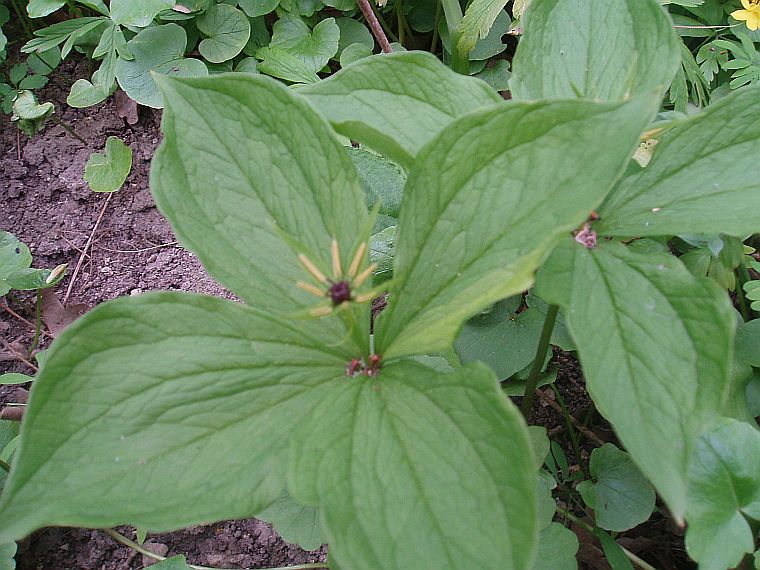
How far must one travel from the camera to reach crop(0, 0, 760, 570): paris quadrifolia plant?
75cm

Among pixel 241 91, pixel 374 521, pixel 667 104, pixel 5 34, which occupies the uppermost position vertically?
pixel 241 91

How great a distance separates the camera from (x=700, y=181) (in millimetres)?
991

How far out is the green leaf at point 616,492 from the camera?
127 centimetres

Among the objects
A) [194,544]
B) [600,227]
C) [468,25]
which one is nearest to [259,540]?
[194,544]

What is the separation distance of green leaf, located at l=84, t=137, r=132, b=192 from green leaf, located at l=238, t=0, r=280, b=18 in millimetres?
609

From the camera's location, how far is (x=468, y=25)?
185 cm

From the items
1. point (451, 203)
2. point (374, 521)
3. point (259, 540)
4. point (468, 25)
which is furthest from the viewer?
point (468, 25)

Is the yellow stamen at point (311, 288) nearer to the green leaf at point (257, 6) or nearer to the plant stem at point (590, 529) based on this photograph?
the plant stem at point (590, 529)

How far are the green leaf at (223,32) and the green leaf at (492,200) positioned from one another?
1.45 meters

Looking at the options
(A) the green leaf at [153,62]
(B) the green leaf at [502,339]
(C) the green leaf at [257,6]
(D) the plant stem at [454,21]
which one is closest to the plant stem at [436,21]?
(D) the plant stem at [454,21]

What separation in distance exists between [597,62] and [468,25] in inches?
33.2

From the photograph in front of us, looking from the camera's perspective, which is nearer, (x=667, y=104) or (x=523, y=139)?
(x=523, y=139)

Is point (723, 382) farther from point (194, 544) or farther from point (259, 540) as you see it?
point (194, 544)

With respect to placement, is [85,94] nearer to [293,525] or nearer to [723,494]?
[293,525]
